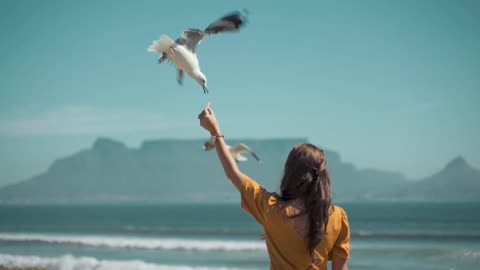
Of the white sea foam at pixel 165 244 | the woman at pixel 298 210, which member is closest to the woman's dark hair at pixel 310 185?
the woman at pixel 298 210

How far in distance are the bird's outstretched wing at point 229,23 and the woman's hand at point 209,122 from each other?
35.5 inches

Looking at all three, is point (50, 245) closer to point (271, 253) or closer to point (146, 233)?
point (146, 233)

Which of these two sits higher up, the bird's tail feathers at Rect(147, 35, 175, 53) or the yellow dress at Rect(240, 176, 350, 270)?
the bird's tail feathers at Rect(147, 35, 175, 53)

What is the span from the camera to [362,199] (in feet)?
611

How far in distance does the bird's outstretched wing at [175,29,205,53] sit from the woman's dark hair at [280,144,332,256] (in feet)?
2.84

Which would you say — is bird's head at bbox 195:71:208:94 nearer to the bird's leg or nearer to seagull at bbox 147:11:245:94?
seagull at bbox 147:11:245:94

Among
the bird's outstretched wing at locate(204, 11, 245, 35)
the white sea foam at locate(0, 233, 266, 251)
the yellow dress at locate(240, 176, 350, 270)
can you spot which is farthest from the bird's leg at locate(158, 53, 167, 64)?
the white sea foam at locate(0, 233, 266, 251)

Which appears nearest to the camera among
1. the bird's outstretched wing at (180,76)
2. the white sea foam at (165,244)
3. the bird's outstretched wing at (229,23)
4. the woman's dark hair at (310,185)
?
the woman's dark hair at (310,185)

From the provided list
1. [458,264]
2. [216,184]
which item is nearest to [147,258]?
[458,264]

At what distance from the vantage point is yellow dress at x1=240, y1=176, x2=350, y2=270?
65.7 inches

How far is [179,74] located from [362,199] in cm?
18800

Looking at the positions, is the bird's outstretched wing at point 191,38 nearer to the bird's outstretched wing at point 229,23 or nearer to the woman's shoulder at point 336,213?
the bird's outstretched wing at point 229,23

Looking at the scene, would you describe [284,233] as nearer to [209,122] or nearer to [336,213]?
[336,213]

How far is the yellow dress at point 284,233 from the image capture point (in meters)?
1.67
